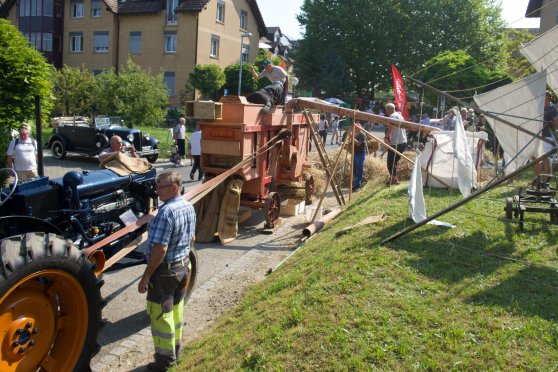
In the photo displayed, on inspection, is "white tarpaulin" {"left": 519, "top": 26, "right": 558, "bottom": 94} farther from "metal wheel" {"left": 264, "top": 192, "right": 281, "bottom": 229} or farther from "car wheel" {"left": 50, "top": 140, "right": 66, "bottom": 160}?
"car wheel" {"left": 50, "top": 140, "right": 66, "bottom": 160}

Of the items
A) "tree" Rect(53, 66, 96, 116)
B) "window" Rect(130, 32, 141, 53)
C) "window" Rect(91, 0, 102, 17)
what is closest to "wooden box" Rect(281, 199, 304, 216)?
"tree" Rect(53, 66, 96, 116)

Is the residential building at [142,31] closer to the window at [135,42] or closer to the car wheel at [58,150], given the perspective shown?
the window at [135,42]

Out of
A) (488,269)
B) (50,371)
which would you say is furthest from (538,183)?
(50,371)

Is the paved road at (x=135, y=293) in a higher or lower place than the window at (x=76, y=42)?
lower

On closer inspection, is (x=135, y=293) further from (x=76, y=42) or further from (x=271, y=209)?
(x=76, y=42)

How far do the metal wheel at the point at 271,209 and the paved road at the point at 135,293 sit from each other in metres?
0.26

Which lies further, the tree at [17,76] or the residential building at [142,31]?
the residential building at [142,31]

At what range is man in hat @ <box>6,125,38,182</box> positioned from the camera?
1016cm

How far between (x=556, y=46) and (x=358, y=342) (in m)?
4.77

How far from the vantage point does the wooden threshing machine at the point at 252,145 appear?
850 cm

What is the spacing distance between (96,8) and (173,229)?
40059 mm

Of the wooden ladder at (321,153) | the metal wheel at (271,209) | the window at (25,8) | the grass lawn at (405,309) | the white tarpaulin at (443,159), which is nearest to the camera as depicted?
the grass lawn at (405,309)

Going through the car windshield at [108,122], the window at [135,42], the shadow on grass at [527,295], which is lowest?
the shadow on grass at [527,295]

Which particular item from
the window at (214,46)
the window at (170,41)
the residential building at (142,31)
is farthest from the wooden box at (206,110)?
the window at (214,46)
